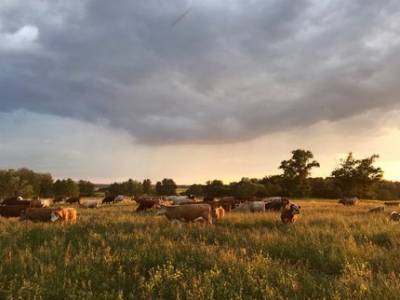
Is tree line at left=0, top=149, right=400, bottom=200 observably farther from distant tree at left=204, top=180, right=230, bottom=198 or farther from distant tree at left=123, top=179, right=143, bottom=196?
distant tree at left=123, top=179, right=143, bottom=196

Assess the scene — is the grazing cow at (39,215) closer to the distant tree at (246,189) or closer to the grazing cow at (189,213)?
the grazing cow at (189,213)

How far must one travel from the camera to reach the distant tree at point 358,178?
301 ft

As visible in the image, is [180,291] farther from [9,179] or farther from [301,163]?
[9,179]

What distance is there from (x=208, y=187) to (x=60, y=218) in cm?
7928

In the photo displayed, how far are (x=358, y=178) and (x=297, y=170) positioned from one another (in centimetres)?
1297

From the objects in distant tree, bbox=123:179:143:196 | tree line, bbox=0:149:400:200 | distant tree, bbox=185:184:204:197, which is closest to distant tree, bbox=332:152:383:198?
tree line, bbox=0:149:400:200

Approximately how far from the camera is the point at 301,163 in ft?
306

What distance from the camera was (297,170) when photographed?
93.2 m

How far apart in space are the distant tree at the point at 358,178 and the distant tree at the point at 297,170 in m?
5.97

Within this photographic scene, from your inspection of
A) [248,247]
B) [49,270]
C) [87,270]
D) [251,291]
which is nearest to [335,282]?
[251,291]

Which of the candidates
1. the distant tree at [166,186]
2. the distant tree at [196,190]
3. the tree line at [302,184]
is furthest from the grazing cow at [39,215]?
the distant tree at [166,186]

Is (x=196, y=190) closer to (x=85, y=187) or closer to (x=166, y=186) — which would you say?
(x=166, y=186)

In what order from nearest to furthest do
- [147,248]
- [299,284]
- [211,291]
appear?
1. [211,291]
2. [299,284]
3. [147,248]

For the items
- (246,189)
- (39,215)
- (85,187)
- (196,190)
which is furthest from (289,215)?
(85,187)
